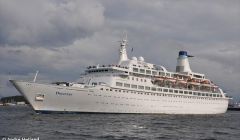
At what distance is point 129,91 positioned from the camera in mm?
62312

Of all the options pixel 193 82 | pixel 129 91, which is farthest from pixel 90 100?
pixel 193 82

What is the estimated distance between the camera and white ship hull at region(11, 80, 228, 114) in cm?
5381

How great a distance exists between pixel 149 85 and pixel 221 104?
101ft

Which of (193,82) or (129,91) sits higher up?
(193,82)

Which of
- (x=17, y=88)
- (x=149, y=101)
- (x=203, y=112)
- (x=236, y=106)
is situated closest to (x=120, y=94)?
(x=149, y=101)

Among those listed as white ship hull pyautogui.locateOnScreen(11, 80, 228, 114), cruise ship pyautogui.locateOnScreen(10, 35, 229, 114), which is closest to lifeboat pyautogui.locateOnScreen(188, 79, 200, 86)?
cruise ship pyautogui.locateOnScreen(10, 35, 229, 114)

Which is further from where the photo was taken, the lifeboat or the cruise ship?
the lifeboat

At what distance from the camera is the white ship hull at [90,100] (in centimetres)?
5381

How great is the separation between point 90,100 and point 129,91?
8800 millimetres

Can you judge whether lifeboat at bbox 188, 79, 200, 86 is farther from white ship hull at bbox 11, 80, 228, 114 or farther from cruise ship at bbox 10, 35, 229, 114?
white ship hull at bbox 11, 80, 228, 114

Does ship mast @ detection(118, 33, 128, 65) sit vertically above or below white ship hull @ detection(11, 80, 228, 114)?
above

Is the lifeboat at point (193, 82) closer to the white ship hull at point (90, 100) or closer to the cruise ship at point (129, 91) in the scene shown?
the cruise ship at point (129, 91)

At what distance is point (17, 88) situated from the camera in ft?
180

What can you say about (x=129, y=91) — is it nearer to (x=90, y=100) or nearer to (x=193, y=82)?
(x=90, y=100)
